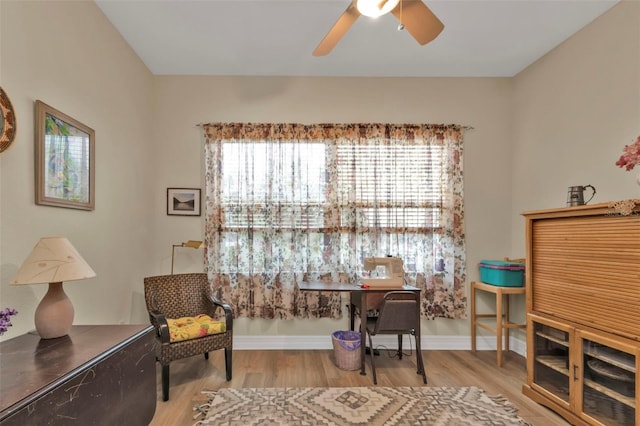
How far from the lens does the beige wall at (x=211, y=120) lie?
5.95 ft

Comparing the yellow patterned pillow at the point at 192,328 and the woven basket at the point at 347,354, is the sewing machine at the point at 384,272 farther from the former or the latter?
the yellow patterned pillow at the point at 192,328

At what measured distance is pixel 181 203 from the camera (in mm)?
3436

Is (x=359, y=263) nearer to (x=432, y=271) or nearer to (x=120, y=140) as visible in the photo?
(x=432, y=271)

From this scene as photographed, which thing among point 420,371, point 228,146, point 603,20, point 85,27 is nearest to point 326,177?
point 228,146

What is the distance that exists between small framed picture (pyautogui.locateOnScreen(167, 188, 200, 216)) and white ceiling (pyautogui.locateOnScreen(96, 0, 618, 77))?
4.22 ft

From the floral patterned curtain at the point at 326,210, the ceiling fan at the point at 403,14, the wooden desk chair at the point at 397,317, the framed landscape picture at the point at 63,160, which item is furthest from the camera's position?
the floral patterned curtain at the point at 326,210

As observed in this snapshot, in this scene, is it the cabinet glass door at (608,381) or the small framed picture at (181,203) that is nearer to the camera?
the cabinet glass door at (608,381)

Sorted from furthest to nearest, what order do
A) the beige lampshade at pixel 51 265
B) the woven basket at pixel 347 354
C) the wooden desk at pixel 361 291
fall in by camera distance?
the woven basket at pixel 347 354 → the wooden desk at pixel 361 291 → the beige lampshade at pixel 51 265

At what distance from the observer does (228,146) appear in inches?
135

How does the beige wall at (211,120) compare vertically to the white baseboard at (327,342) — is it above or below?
above

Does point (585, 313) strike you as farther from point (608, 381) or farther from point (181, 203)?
point (181, 203)

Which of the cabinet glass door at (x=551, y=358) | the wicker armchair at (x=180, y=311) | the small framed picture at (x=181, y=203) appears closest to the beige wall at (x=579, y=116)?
the cabinet glass door at (x=551, y=358)

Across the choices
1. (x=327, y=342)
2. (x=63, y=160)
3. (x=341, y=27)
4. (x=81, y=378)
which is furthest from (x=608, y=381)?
(x=63, y=160)

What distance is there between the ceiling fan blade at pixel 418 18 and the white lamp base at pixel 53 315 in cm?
233
